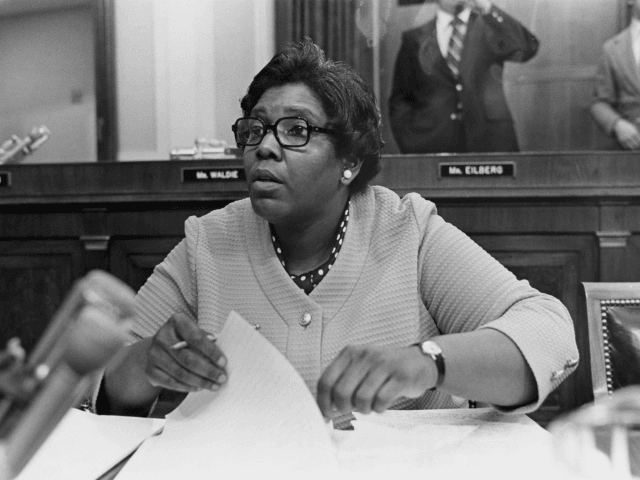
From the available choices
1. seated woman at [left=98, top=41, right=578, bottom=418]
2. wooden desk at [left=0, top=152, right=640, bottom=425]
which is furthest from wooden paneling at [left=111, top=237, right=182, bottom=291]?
seated woman at [left=98, top=41, right=578, bottom=418]

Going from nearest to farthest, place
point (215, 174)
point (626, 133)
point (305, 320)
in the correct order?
point (305, 320)
point (215, 174)
point (626, 133)

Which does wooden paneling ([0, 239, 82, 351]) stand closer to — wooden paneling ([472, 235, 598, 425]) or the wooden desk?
the wooden desk

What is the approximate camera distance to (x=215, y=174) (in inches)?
104

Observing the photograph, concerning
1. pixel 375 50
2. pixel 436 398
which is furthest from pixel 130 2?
pixel 436 398

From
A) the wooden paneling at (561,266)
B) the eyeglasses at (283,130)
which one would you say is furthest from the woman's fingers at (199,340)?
the wooden paneling at (561,266)

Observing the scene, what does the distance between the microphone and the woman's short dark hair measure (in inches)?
42.9

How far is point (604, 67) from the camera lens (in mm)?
4625

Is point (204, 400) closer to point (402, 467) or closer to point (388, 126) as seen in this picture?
point (402, 467)

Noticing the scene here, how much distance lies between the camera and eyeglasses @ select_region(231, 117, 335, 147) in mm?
1388

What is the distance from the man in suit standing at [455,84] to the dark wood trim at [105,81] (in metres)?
1.81

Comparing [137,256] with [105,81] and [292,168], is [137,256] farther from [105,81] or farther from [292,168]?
[105,81]

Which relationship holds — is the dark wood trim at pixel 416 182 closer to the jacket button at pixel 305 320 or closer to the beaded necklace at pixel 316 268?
the beaded necklace at pixel 316 268

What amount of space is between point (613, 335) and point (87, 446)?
3.25 ft

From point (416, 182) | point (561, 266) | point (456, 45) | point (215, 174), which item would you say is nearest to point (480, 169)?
point (416, 182)
